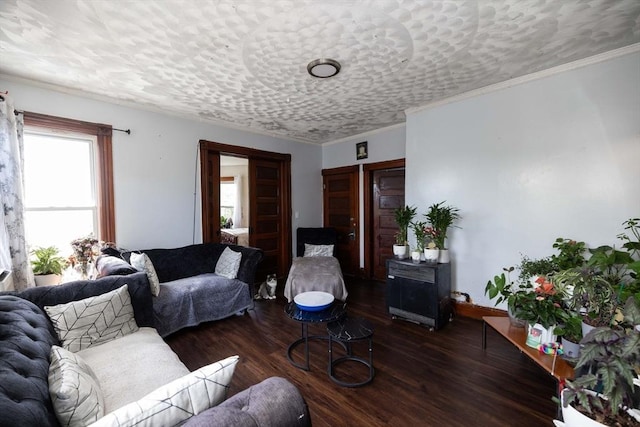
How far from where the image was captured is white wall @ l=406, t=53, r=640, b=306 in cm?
227

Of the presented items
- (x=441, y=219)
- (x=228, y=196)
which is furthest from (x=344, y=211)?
(x=228, y=196)

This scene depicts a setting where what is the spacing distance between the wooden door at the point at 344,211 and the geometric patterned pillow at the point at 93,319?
3.62m

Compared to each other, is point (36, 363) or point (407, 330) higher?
point (36, 363)

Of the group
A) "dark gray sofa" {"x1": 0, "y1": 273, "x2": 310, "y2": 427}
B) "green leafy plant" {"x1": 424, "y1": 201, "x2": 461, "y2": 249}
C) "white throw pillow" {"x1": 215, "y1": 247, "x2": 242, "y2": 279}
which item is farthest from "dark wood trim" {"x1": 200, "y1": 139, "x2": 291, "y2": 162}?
"dark gray sofa" {"x1": 0, "y1": 273, "x2": 310, "y2": 427}

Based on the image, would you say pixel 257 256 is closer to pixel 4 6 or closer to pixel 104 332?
pixel 104 332

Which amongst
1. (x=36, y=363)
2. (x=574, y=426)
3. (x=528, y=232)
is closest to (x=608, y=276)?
(x=528, y=232)

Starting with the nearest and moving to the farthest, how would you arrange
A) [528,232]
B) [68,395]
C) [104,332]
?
1. [68,395]
2. [104,332]
3. [528,232]

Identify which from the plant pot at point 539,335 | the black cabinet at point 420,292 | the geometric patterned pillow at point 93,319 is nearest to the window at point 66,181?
the geometric patterned pillow at point 93,319

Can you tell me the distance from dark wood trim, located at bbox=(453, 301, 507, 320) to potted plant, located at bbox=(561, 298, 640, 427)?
209cm

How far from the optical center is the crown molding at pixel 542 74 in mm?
2214

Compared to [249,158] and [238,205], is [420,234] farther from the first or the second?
[238,205]

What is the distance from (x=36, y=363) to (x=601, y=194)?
389cm

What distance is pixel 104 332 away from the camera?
1.85 meters

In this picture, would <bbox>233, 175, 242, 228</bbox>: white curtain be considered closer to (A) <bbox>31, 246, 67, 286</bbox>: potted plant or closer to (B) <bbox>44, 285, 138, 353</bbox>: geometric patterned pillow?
(A) <bbox>31, 246, 67, 286</bbox>: potted plant
